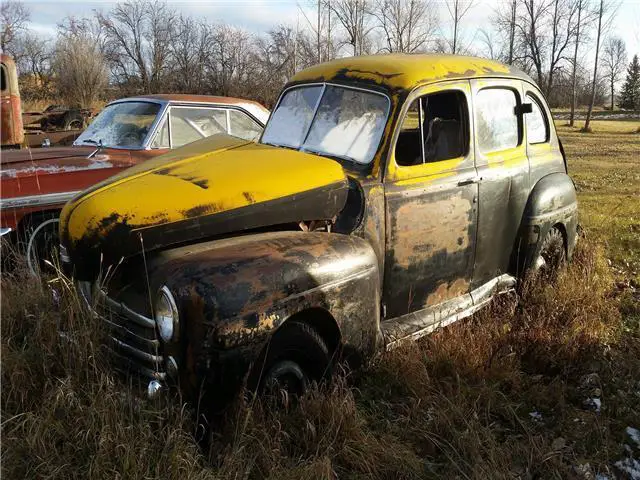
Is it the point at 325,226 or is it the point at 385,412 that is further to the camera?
the point at 325,226

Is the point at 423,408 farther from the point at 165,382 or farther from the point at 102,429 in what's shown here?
the point at 102,429

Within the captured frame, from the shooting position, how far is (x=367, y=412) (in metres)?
3.14

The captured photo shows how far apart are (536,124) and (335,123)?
85.6 inches

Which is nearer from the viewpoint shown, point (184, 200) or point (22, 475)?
point (22, 475)

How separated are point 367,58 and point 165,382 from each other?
2.75 metres

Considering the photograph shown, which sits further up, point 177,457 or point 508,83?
point 508,83

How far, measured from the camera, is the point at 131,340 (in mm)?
2713

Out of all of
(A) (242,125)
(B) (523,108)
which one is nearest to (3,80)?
(A) (242,125)

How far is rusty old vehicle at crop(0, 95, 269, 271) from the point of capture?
4762 mm

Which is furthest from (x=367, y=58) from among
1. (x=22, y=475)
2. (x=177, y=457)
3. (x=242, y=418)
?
(x=22, y=475)

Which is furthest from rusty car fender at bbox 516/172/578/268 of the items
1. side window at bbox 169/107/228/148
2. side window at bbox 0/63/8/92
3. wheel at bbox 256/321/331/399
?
side window at bbox 0/63/8/92

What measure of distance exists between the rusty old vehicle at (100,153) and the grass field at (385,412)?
0.98 metres

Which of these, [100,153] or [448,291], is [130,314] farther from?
[100,153]

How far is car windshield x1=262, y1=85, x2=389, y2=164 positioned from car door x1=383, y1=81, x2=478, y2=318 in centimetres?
18
